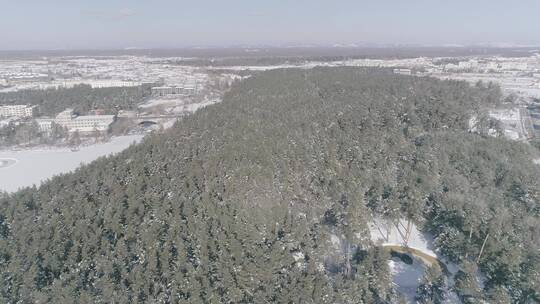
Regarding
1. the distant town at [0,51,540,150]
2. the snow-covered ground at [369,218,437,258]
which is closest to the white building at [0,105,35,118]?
the distant town at [0,51,540,150]

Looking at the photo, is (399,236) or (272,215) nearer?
(272,215)

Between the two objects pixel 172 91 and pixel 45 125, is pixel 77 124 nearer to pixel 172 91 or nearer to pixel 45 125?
pixel 45 125

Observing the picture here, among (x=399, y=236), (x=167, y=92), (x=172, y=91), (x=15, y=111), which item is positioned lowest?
(x=399, y=236)

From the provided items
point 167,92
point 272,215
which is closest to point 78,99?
point 167,92

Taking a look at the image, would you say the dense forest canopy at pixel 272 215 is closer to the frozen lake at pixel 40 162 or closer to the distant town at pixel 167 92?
the frozen lake at pixel 40 162

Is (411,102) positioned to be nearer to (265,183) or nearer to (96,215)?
(265,183)

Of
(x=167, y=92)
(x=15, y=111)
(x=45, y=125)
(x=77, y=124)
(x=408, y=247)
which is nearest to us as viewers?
(x=408, y=247)

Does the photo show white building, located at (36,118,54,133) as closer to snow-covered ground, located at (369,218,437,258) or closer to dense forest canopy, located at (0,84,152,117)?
dense forest canopy, located at (0,84,152,117)
